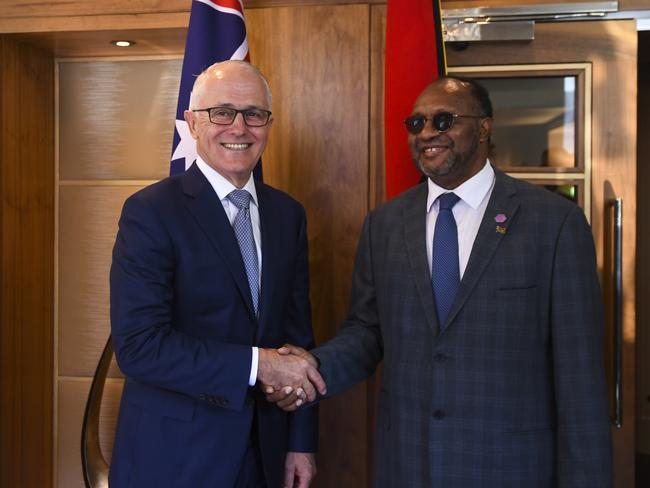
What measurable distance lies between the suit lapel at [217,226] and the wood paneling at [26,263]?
142 cm

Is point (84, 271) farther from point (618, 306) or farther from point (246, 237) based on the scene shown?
point (618, 306)

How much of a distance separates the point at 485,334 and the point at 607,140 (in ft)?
3.74

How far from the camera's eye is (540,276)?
5.59 ft

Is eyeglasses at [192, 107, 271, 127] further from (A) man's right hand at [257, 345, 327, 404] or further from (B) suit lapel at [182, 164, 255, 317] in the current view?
(A) man's right hand at [257, 345, 327, 404]

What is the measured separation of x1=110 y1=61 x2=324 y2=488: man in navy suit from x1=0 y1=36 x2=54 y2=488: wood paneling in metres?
1.33

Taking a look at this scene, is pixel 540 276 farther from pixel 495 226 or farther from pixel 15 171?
pixel 15 171

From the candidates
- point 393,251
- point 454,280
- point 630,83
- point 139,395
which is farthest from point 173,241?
point 630,83

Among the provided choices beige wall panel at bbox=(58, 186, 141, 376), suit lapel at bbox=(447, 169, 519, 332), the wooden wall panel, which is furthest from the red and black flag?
beige wall panel at bbox=(58, 186, 141, 376)

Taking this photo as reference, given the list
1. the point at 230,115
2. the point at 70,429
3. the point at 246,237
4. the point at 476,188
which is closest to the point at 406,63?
the point at 476,188

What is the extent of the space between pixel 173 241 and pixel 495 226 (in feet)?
2.69

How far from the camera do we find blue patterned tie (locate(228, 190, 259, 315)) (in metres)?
1.78

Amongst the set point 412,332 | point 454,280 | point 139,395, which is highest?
point 454,280

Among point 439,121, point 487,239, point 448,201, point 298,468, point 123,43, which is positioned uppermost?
point 123,43

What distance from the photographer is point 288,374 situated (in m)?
1.78
